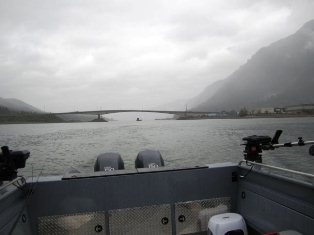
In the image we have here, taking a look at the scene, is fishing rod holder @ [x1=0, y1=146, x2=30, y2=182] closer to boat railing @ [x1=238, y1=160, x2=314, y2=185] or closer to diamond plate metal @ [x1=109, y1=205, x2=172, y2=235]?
diamond plate metal @ [x1=109, y1=205, x2=172, y2=235]

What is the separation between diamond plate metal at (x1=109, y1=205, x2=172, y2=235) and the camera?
502 centimetres

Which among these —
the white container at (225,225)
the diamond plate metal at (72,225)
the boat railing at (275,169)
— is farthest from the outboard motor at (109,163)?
the white container at (225,225)

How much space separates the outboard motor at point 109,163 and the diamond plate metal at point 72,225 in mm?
2917

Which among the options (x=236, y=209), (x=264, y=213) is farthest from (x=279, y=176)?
(x=236, y=209)

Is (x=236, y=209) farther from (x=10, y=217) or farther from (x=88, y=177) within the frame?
(x=10, y=217)

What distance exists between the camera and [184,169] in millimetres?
5410

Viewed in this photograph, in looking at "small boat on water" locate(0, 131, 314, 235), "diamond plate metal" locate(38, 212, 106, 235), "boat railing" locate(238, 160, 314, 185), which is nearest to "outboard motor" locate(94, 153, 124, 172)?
"small boat on water" locate(0, 131, 314, 235)

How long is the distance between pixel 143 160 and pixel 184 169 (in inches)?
118

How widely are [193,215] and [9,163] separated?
2869mm

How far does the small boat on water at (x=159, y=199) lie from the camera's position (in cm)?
438

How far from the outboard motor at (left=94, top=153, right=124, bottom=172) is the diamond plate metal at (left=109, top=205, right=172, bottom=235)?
9.27 ft

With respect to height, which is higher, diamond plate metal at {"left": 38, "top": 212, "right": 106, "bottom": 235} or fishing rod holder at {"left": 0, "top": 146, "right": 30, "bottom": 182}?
fishing rod holder at {"left": 0, "top": 146, "right": 30, "bottom": 182}

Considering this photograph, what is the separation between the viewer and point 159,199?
5230 mm

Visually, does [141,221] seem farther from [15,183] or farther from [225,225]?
[15,183]
